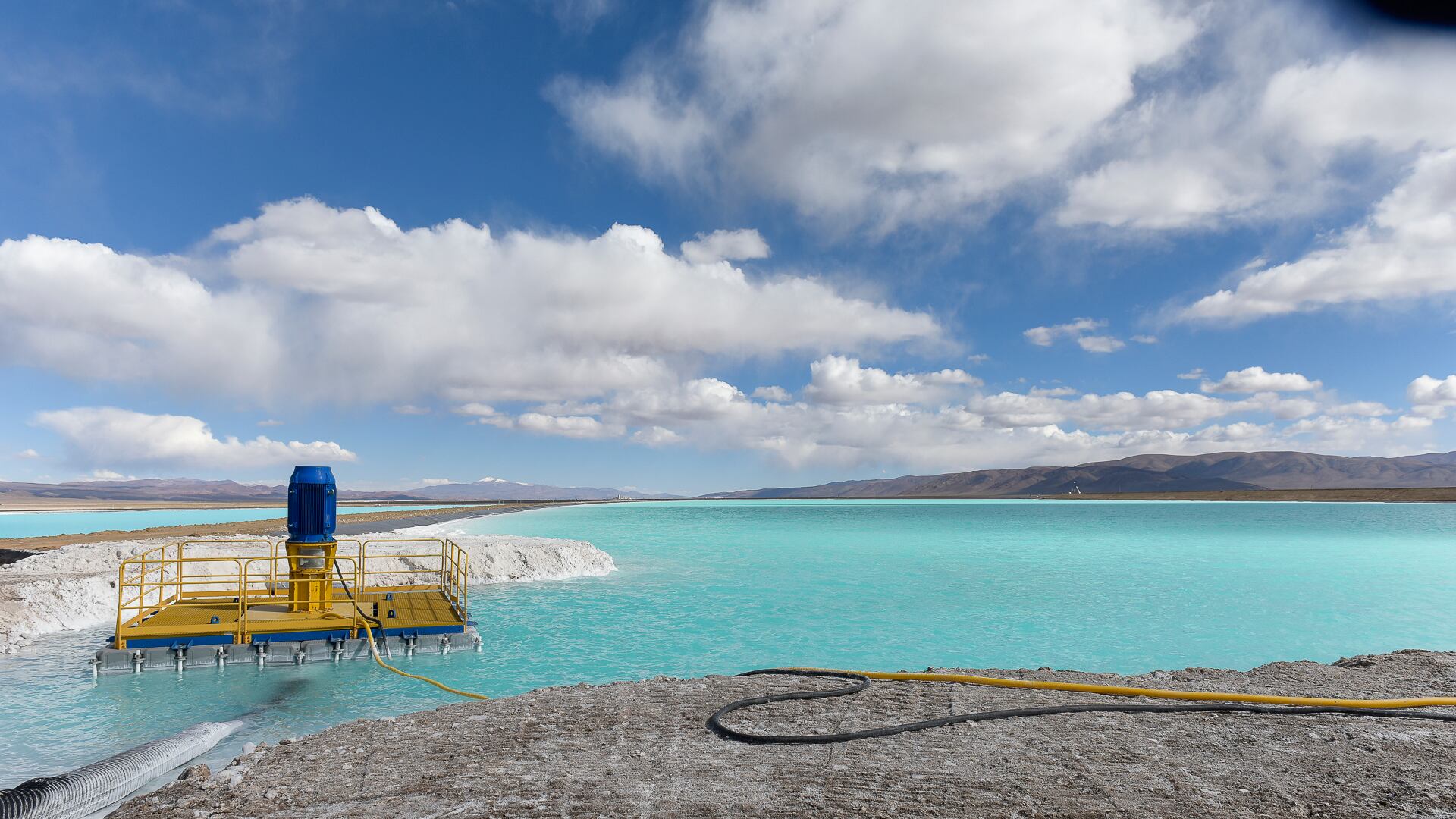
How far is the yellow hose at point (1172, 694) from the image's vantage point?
27.1 ft

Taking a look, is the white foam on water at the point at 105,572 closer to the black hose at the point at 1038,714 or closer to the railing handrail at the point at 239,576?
the railing handrail at the point at 239,576

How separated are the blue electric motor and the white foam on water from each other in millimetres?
2229

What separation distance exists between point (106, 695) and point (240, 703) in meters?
2.43

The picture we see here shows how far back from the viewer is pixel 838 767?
6.64 metres

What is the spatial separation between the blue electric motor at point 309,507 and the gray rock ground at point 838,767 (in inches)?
295

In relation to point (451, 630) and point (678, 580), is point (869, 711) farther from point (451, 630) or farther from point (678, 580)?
point (678, 580)

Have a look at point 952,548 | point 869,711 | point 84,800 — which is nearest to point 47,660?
point 84,800

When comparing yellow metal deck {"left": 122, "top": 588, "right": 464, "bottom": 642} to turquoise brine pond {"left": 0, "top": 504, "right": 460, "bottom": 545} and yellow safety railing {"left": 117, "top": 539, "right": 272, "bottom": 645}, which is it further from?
turquoise brine pond {"left": 0, "top": 504, "right": 460, "bottom": 545}

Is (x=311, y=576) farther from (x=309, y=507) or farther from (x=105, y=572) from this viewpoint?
(x=105, y=572)

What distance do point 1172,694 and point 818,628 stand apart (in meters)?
11.4

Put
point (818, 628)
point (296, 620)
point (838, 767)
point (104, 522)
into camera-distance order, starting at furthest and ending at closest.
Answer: point (104, 522) < point (818, 628) < point (296, 620) < point (838, 767)

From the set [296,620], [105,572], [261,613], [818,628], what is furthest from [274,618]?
[818,628]

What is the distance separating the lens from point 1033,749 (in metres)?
7.02

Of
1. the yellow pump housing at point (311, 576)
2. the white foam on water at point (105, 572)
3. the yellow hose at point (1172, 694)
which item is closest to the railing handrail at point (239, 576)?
the yellow pump housing at point (311, 576)
